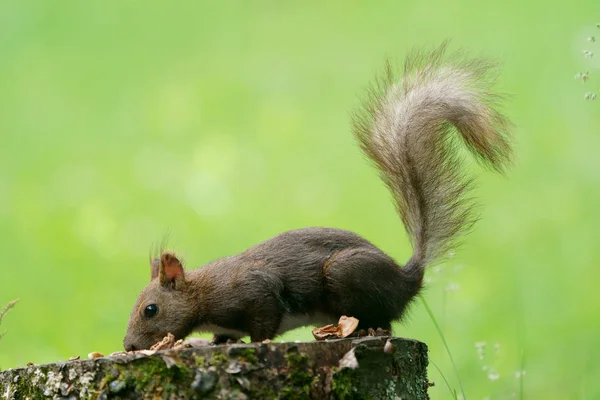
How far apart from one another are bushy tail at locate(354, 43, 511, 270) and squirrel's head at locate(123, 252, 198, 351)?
79 centimetres

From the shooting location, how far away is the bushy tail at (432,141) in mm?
3191

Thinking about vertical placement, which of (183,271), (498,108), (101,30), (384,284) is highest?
(101,30)

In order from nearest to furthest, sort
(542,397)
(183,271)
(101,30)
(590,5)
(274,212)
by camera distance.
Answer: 1. (183,271)
2. (542,397)
3. (274,212)
4. (590,5)
5. (101,30)

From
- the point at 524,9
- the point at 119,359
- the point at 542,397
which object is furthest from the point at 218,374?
the point at 524,9

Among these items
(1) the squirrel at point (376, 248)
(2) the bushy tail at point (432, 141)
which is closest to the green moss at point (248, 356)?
(1) the squirrel at point (376, 248)

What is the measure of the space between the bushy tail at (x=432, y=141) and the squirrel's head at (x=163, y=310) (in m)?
0.79

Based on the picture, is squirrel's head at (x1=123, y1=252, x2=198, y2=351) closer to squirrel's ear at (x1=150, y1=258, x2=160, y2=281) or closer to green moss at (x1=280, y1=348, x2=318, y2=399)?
squirrel's ear at (x1=150, y1=258, x2=160, y2=281)

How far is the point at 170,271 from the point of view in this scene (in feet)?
10.4

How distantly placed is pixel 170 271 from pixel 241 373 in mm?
848

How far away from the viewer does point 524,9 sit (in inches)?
304

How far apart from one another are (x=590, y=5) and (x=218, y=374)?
5875mm

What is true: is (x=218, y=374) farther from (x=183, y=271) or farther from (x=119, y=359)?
(x=183, y=271)

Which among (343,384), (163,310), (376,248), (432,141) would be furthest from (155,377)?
(432,141)

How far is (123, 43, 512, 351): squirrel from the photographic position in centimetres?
303
